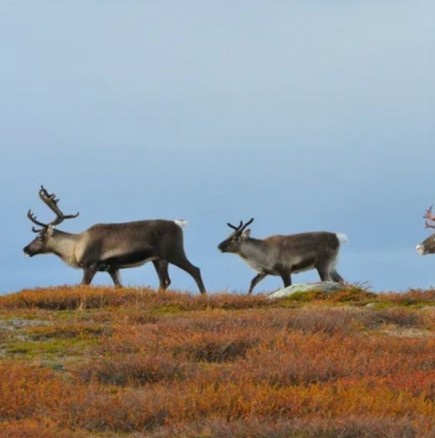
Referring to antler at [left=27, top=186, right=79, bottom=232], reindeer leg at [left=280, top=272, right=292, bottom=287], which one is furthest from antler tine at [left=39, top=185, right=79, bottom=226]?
reindeer leg at [left=280, top=272, right=292, bottom=287]

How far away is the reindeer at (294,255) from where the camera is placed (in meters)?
25.7

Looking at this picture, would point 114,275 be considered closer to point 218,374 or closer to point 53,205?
point 53,205

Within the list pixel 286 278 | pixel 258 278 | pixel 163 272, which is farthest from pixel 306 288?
pixel 258 278

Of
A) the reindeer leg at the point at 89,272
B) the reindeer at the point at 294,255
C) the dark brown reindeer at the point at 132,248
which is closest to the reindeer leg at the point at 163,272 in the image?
the dark brown reindeer at the point at 132,248

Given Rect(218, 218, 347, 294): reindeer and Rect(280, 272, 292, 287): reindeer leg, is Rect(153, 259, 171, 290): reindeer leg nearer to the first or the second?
Rect(218, 218, 347, 294): reindeer

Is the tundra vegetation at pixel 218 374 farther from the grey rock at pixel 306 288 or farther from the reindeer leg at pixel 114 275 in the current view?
the reindeer leg at pixel 114 275

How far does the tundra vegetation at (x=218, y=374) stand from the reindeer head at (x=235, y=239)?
34.9 feet

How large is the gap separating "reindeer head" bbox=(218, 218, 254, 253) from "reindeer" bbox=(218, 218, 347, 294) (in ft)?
1.08

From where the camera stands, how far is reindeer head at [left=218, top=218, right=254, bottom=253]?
87.4 feet

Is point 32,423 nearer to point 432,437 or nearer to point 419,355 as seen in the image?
point 432,437

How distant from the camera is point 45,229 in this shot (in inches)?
1026

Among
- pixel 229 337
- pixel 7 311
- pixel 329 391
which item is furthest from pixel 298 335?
pixel 7 311

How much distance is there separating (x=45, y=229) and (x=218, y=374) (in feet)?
55.2

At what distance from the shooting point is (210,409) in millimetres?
8398
